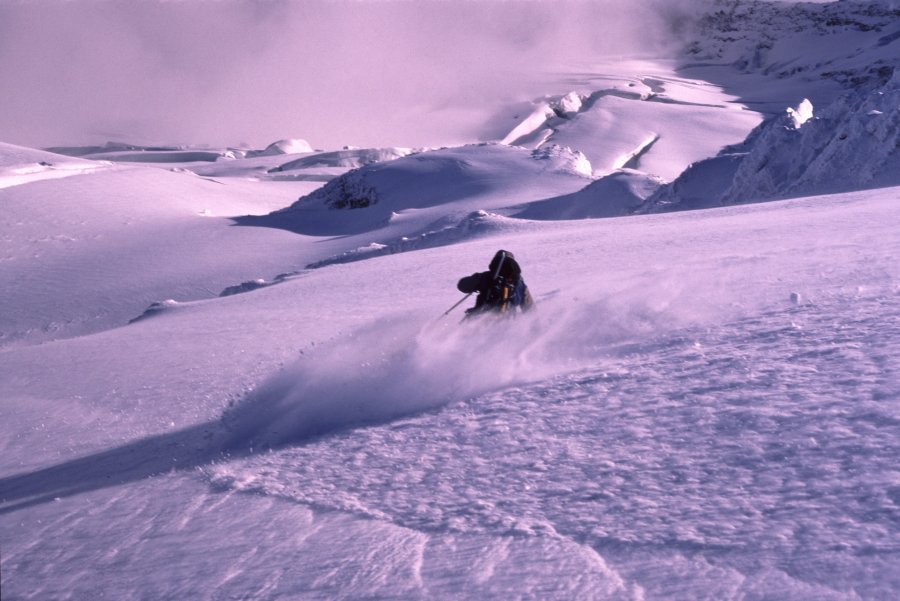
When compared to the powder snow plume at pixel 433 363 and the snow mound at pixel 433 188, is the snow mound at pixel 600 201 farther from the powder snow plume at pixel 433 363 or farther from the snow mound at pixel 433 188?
the powder snow plume at pixel 433 363

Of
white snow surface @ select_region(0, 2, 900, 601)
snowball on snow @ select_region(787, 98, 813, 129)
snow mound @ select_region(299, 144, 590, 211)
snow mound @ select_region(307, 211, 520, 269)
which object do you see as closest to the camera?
white snow surface @ select_region(0, 2, 900, 601)

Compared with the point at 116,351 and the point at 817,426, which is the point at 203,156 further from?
the point at 817,426

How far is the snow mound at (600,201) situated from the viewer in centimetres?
2184

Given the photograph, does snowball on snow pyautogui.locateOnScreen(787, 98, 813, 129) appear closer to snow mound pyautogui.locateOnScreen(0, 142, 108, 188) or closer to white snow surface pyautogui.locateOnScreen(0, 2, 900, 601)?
white snow surface pyautogui.locateOnScreen(0, 2, 900, 601)

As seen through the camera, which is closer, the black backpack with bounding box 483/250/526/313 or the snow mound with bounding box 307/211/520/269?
the black backpack with bounding box 483/250/526/313

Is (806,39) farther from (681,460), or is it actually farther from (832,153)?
(681,460)

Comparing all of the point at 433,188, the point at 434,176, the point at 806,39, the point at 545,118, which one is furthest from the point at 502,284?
the point at 806,39

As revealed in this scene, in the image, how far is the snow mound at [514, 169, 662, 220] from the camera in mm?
21844

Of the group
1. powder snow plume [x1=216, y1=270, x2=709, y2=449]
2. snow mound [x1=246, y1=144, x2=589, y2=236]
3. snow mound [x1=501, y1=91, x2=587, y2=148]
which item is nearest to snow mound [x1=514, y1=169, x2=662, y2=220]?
snow mound [x1=246, y1=144, x2=589, y2=236]

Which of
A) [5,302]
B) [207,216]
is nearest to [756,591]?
[5,302]

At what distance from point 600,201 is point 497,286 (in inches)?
653

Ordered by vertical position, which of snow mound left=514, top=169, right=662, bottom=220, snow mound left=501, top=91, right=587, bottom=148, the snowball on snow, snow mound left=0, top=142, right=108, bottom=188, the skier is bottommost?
the skier

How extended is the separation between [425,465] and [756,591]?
1795mm

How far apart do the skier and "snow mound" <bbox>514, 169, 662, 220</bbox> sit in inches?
605
